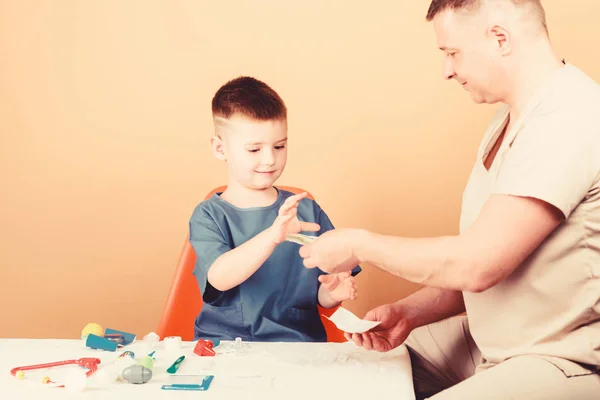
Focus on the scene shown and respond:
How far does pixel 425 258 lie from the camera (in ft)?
4.42

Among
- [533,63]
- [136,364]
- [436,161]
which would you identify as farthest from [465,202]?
[436,161]

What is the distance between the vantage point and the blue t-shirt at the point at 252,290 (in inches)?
69.8

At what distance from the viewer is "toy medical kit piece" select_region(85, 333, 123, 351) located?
1.51 meters

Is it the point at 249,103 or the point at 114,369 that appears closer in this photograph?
the point at 114,369

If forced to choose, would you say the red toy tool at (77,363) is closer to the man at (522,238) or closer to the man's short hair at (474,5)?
the man at (522,238)

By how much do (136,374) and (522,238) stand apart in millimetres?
717

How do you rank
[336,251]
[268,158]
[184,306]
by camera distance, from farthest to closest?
[184,306], [268,158], [336,251]

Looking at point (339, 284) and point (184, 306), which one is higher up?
point (339, 284)

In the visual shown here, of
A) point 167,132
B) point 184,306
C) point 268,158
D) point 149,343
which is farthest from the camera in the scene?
point 167,132

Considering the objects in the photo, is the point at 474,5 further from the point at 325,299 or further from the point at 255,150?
the point at 325,299

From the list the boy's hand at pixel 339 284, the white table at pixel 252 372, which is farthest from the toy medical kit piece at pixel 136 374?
the boy's hand at pixel 339 284

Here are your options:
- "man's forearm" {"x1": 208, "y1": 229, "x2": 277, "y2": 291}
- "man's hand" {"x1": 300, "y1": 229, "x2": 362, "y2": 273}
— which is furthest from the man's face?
"man's forearm" {"x1": 208, "y1": 229, "x2": 277, "y2": 291}

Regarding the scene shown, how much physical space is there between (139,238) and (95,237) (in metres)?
0.18

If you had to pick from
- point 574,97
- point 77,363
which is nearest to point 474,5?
point 574,97
